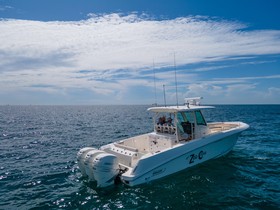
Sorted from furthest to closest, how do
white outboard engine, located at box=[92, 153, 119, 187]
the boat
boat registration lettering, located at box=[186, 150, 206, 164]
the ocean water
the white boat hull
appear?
boat registration lettering, located at box=[186, 150, 206, 164] < the white boat hull < the boat < white outboard engine, located at box=[92, 153, 119, 187] < the ocean water

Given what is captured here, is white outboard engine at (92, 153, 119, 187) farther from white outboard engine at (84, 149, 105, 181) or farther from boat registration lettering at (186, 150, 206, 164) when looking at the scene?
boat registration lettering at (186, 150, 206, 164)

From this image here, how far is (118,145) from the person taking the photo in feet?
39.4

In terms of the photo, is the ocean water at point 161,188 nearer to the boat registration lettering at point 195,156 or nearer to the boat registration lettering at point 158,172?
the boat registration lettering at point 158,172

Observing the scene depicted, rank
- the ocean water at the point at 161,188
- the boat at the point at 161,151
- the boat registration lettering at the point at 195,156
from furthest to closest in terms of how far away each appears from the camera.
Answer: the boat registration lettering at the point at 195,156 < the boat at the point at 161,151 < the ocean water at the point at 161,188

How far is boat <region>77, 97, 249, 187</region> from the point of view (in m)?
9.59

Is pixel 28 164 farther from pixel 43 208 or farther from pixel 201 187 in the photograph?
pixel 201 187

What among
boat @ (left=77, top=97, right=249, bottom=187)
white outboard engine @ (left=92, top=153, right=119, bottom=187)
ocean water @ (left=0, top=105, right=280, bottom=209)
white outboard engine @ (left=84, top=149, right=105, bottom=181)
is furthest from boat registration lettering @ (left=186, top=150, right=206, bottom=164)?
white outboard engine @ (left=84, top=149, right=105, bottom=181)

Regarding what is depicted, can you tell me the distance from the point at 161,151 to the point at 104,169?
2.64m

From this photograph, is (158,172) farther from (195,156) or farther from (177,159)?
(195,156)

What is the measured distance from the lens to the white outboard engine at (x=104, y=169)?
9.32 metres

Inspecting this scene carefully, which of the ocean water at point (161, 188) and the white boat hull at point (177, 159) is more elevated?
the white boat hull at point (177, 159)

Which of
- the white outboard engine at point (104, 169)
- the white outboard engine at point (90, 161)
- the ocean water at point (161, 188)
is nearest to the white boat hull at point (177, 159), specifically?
the ocean water at point (161, 188)

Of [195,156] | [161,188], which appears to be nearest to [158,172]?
[161,188]

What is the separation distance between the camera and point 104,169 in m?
9.35
